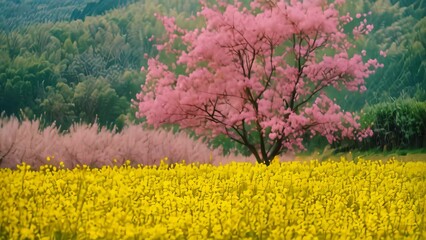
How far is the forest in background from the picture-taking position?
138ft

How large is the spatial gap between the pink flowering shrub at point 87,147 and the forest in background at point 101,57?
22.6 metres

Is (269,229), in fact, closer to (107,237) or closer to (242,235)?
(242,235)

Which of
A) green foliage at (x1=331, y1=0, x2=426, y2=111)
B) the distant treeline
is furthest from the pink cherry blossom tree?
the distant treeline

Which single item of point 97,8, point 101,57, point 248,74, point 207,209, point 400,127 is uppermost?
point 97,8

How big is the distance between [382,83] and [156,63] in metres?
30.2

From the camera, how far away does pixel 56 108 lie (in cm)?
4178

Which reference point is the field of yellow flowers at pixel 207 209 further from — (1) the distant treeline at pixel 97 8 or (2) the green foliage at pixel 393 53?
(1) the distant treeline at pixel 97 8

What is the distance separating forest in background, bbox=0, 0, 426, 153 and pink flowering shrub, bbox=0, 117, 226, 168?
22.6m

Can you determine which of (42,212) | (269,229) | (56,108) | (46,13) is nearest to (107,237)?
(42,212)

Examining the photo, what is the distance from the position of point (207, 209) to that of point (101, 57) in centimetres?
4771

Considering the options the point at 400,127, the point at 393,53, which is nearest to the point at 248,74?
the point at 400,127

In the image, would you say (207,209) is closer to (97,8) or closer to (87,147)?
(87,147)

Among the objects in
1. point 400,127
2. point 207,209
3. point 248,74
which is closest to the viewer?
point 207,209

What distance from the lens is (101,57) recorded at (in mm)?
52844
